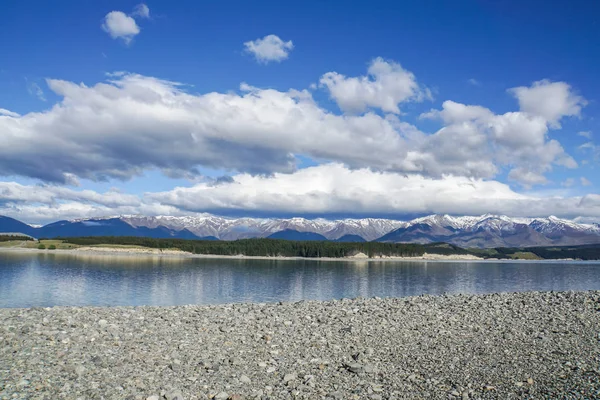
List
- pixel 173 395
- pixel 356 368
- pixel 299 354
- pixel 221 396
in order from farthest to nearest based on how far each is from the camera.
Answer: pixel 299 354 < pixel 356 368 < pixel 221 396 < pixel 173 395

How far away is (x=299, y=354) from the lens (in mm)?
18656

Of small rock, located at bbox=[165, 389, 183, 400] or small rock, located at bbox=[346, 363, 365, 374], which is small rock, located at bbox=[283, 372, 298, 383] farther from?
small rock, located at bbox=[165, 389, 183, 400]

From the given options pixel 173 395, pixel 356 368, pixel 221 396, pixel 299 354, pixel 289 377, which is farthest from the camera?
pixel 299 354

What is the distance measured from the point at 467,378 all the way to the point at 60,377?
14.2 meters

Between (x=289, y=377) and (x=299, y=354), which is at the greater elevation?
(x=289, y=377)

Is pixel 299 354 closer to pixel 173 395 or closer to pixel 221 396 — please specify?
pixel 221 396

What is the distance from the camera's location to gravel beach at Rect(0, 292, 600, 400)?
14.3 m

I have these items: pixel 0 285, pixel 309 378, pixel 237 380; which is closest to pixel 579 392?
pixel 309 378

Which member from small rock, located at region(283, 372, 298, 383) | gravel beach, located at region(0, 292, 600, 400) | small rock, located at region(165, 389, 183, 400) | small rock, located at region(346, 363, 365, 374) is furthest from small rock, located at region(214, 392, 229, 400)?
small rock, located at region(346, 363, 365, 374)

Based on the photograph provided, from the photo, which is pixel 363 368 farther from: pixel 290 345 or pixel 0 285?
pixel 0 285

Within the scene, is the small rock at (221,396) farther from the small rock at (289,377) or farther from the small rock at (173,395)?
the small rock at (289,377)

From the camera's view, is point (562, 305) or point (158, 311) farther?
point (562, 305)

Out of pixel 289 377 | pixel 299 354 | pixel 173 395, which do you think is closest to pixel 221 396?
pixel 173 395

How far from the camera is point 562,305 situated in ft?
103
